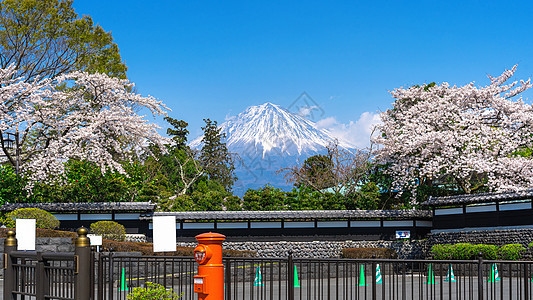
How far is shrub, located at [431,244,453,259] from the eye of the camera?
25.5 metres

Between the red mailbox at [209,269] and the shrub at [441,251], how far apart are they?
19393 mm

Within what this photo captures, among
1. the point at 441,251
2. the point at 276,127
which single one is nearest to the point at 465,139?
the point at 441,251

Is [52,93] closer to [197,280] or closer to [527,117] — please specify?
[197,280]

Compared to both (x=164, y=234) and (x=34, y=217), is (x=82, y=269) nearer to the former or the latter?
(x=164, y=234)

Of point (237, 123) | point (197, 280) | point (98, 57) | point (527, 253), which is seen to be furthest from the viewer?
point (237, 123)

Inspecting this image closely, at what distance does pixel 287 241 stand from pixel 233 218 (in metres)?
3.04

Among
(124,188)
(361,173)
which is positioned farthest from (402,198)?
(124,188)

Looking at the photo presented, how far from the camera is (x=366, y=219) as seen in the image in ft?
100

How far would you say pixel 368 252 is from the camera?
2867 centimetres

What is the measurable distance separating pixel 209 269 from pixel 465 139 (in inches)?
894

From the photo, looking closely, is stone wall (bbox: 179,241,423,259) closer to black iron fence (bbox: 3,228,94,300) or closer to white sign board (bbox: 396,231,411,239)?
white sign board (bbox: 396,231,411,239)

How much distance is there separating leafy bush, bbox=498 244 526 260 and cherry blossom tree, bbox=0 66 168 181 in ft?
50.6

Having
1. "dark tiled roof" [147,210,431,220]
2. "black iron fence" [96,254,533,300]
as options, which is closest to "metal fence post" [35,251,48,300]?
"black iron fence" [96,254,533,300]

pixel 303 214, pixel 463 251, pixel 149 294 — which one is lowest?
pixel 463 251
